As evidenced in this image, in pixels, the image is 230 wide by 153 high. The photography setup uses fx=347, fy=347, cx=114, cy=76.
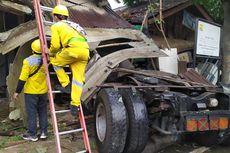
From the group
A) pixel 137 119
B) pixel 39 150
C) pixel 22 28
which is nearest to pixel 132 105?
pixel 137 119

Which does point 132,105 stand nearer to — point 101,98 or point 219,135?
point 101,98

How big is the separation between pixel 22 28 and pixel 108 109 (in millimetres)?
3078

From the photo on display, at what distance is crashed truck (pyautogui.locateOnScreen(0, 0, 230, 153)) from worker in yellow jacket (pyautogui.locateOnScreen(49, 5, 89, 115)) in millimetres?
522

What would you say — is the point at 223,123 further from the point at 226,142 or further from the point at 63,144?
the point at 63,144

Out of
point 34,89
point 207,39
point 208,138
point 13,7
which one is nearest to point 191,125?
point 208,138

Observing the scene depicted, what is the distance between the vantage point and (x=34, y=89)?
19.8 feet

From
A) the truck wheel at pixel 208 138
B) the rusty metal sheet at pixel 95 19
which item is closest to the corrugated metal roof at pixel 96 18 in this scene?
the rusty metal sheet at pixel 95 19

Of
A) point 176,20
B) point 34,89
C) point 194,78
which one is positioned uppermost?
point 176,20

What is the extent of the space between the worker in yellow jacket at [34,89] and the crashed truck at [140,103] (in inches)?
30.7

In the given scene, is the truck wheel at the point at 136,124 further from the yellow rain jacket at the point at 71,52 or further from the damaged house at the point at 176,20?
the damaged house at the point at 176,20

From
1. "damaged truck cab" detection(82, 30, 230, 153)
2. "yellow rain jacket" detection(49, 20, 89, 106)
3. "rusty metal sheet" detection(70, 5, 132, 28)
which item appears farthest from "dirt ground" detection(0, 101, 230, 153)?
"rusty metal sheet" detection(70, 5, 132, 28)

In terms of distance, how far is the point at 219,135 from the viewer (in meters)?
6.14

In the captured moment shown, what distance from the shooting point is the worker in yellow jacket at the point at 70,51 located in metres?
5.00

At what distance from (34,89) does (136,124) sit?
1.99 meters
